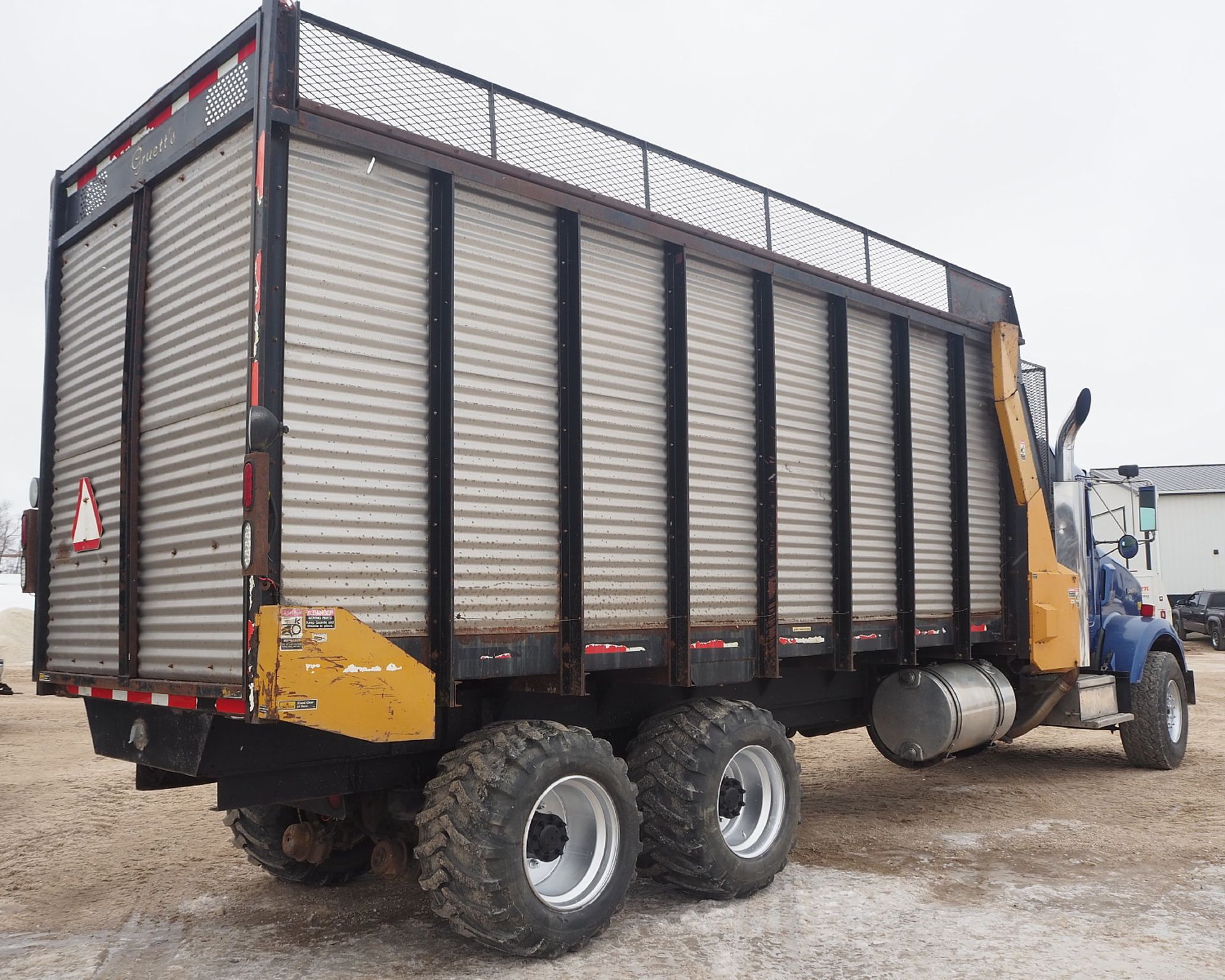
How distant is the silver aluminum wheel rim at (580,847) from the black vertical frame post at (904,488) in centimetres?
305

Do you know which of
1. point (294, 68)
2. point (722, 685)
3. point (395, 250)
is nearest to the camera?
point (294, 68)

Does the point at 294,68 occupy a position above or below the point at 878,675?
above

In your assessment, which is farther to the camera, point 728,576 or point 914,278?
point 914,278

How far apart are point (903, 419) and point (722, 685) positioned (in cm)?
244

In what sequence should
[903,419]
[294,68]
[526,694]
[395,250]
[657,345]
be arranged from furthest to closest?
1. [903,419]
2. [657,345]
3. [526,694]
4. [395,250]
5. [294,68]

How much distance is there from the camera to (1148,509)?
10617mm

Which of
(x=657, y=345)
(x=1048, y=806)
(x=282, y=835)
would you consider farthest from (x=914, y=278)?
(x=282, y=835)

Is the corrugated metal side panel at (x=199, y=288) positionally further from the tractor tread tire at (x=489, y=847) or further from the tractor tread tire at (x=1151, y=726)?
the tractor tread tire at (x=1151, y=726)

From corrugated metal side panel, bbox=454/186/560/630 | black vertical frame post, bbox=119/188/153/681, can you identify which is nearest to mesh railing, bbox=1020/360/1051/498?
corrugated metal side panel, bbox=454/186/560/630

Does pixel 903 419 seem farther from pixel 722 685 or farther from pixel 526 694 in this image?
pixel 526 694

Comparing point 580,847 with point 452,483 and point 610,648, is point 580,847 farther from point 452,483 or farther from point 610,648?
point 452,483

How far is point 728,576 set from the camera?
6453mm

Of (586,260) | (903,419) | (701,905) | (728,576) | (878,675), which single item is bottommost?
(701,905)

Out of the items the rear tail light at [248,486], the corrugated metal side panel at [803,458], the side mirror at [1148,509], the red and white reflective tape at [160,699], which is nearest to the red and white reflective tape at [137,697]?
the red and white reflective tape at [160,699]
